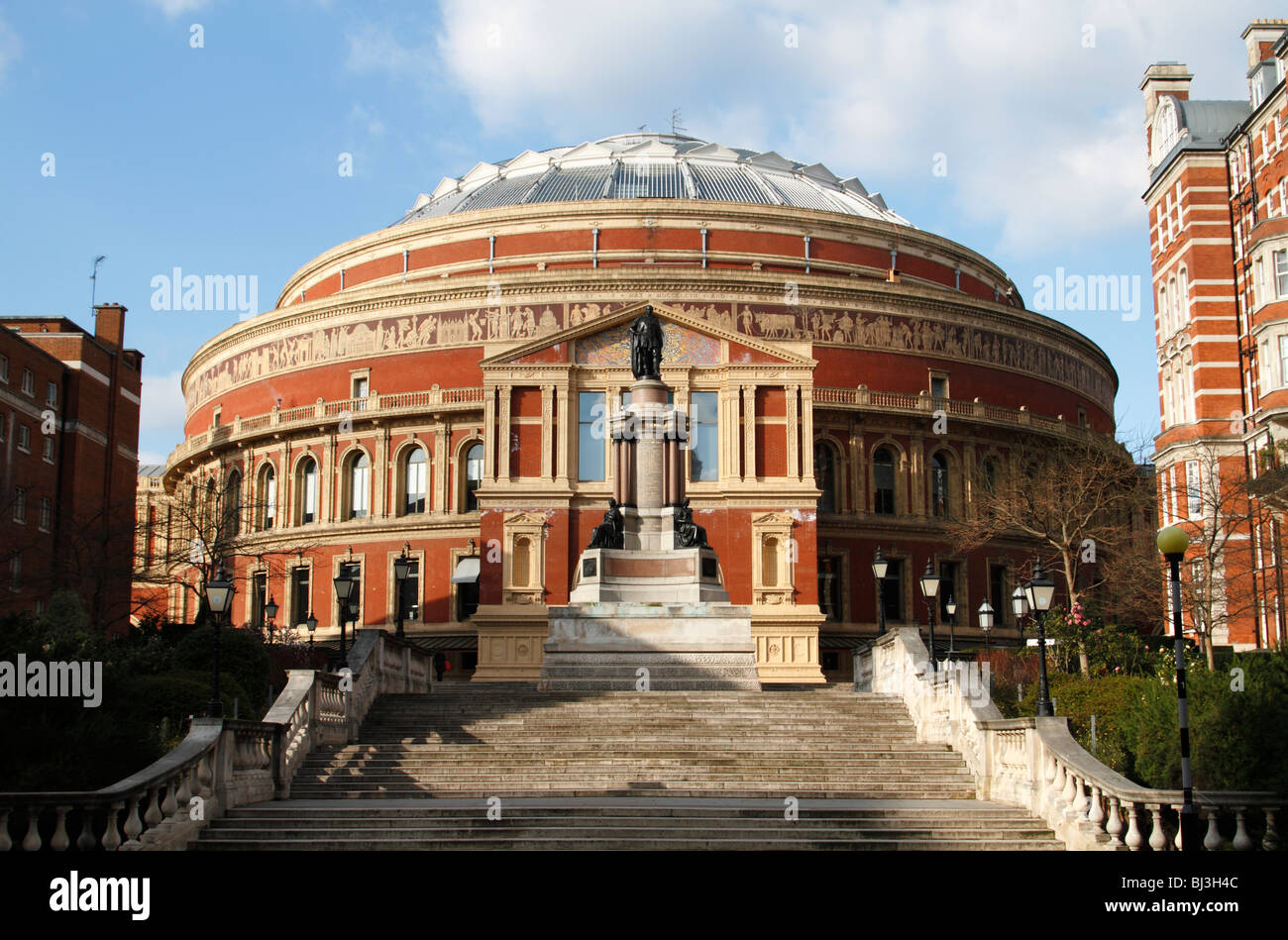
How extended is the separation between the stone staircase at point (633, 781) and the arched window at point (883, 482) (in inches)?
1140

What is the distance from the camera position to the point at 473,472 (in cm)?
5672

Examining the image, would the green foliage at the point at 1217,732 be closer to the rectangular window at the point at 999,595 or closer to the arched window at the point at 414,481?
the rectangular window at the point at 999,595

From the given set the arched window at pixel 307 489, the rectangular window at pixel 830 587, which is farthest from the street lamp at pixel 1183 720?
the arched window at pixel 307 489

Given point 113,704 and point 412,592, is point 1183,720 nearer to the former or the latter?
point 113,704

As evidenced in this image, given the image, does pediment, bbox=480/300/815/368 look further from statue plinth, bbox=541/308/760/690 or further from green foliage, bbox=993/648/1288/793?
green foliage, bbox=993/648/1288/793

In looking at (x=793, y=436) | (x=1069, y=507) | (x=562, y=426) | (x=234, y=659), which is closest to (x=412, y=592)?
(x=562, y=426)

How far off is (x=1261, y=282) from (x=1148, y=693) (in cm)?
3036

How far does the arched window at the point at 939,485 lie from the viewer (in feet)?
187

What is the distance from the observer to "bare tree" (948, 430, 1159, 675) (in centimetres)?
4478

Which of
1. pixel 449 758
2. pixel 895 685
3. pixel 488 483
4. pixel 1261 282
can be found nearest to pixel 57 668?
pixel 449 758

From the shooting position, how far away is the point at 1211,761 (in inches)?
691

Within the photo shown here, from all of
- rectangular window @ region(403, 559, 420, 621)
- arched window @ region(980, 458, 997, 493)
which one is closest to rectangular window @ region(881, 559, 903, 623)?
arched window @ region(980, 458, 997, 493)

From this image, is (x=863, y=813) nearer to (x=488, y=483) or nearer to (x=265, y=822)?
(x=265, y=822)
